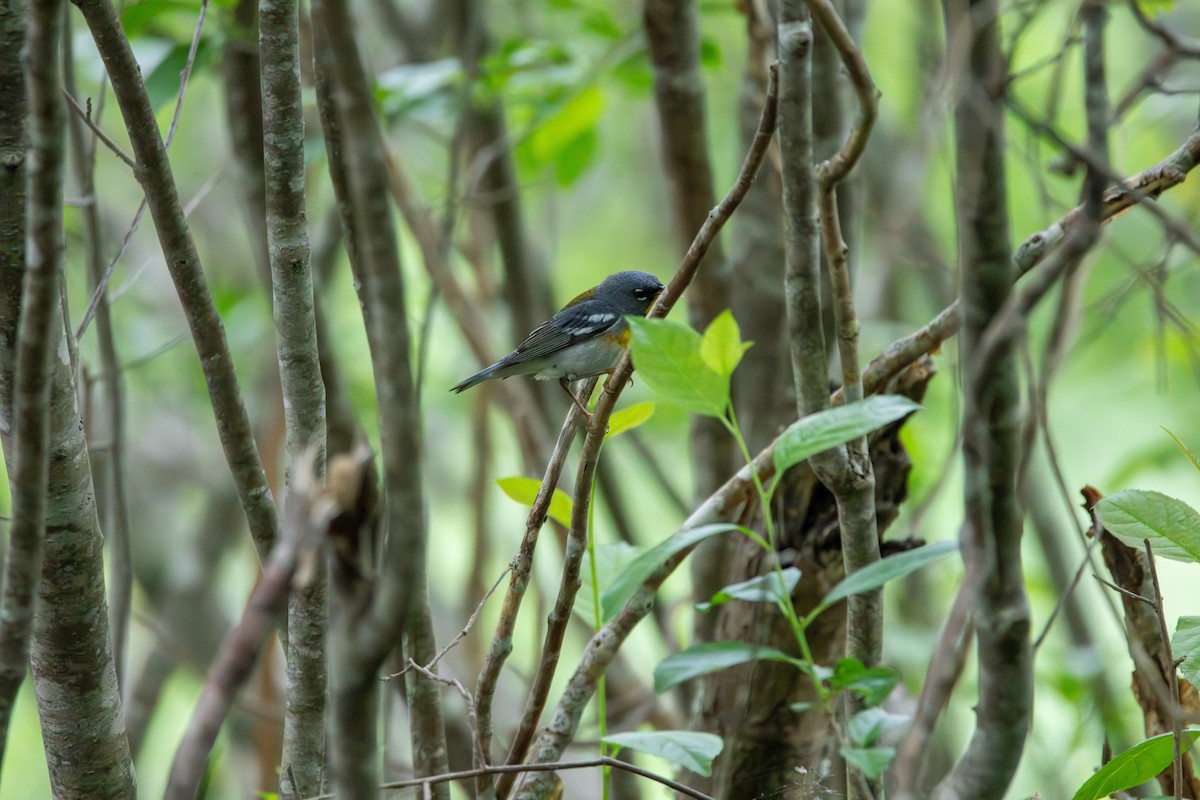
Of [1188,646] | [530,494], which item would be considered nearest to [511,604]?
[530,494]

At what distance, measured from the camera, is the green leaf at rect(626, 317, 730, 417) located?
5.27ft

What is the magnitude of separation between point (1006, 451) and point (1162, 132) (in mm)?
6870

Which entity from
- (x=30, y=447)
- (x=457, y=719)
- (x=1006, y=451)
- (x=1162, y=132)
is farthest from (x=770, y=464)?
(x=1162, y=132)

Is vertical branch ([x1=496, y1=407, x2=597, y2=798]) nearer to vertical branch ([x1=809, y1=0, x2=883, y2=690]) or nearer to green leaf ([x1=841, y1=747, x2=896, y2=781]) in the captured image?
vertical branch ([x1=809, y1=0, x2=883, y2=690])

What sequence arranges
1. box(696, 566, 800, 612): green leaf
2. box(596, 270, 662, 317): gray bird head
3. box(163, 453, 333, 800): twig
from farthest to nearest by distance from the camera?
box(596, 270, 662, 317): gray bird head, box(696, 566, 800, 612): green leaf, box(163, 453, 333, 800): twig

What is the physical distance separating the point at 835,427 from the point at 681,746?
0.60 m

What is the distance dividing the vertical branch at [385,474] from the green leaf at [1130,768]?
4.39 feet

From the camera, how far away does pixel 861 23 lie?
14.0 feet

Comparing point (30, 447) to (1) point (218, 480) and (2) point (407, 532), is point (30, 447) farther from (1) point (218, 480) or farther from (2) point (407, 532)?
(1) point (218, 480)

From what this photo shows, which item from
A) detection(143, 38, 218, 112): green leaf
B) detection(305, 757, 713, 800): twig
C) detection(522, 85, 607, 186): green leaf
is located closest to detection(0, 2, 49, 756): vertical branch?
detection(305, 757, 713, 800): twig

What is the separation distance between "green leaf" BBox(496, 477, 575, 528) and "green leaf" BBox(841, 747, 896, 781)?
917 millimetres

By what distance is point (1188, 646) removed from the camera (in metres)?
1.93

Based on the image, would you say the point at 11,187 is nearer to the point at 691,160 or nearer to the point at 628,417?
the point at 628,417

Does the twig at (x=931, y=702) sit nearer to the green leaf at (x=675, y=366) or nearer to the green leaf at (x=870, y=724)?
the green leaf at (x=870, y=724)
